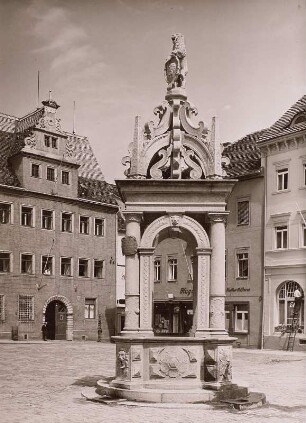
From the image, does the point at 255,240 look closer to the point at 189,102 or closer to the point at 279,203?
the point at 279,203

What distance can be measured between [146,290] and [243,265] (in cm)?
1939

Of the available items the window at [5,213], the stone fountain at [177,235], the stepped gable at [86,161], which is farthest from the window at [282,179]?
the stone fountain at [177,235]

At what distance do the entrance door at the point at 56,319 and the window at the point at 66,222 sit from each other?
3.70m

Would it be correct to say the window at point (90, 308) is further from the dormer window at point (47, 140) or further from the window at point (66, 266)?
the dormer window at point (47, 140)

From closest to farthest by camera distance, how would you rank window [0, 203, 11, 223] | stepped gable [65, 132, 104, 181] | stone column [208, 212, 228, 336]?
stone column [208, 212, 228, 336] < window [0, 203, 11, 223] < stepped gable [65, 132, 104, 181]

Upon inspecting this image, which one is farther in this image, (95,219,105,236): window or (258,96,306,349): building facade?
(95,219,105,236): window

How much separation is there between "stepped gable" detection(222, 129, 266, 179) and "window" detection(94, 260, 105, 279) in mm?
9057

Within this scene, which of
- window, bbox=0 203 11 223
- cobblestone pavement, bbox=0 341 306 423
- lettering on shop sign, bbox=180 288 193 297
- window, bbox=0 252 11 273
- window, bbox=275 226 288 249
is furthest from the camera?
window, bbox=0 203 11 223

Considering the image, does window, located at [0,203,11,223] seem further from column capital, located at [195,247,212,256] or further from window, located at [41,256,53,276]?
column capital, located at [195,247,212,256]

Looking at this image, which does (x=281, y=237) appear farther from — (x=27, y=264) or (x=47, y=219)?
(x=27, y=264)

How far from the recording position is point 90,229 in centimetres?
3547

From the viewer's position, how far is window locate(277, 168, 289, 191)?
2758 centimetres

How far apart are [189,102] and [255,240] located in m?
18.6

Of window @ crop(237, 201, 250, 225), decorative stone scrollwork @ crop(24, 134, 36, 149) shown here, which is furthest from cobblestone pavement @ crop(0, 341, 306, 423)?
decorative stone scrollwork @ crop(24, 134, 36, 149)
